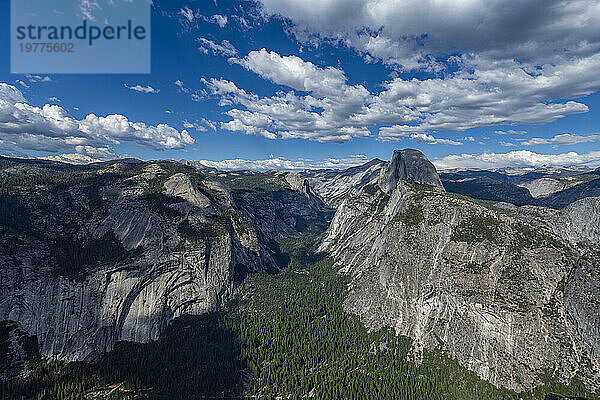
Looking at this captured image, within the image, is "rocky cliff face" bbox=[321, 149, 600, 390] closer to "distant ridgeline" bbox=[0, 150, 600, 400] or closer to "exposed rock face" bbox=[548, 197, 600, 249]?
"distant ridgeline" bbox=[0, 150, 600, 400]

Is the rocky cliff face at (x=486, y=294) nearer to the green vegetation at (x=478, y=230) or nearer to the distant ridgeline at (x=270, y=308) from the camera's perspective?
the green vegetation at (x=478, y=230)

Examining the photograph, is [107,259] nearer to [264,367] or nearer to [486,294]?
[264,367]

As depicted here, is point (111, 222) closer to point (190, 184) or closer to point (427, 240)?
point (190, 184)

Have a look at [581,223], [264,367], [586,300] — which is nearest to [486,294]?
[586,300]

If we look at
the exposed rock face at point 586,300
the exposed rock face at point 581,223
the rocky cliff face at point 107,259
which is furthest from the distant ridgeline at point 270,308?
the exposed rock face at point 581,223

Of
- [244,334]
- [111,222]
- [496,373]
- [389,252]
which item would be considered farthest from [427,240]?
[111,222]

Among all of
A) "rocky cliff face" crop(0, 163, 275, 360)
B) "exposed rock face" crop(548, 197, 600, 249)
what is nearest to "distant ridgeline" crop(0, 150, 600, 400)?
"rocky cliff face" crop(0, 163, 275, 360)
